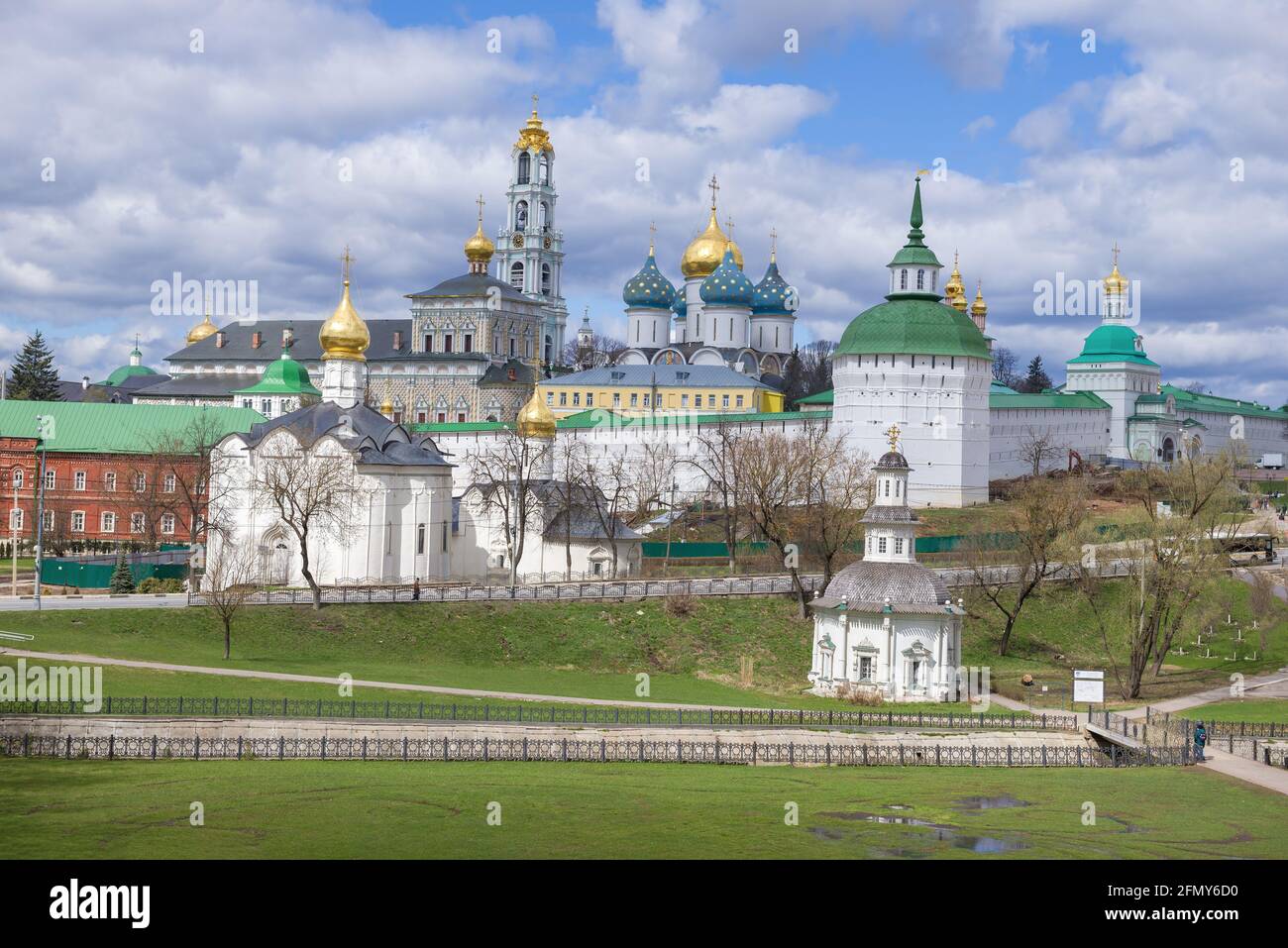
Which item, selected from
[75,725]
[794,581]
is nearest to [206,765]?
[75,725]

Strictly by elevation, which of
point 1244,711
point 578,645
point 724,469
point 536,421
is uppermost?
point 536,421

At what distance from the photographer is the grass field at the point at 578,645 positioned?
43281 mm

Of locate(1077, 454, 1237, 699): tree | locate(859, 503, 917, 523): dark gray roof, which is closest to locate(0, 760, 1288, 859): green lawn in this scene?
locate(859, 503, 917, 523): dark gray roof

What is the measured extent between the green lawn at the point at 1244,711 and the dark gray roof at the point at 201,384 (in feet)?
278

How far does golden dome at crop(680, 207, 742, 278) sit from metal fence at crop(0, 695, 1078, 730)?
7889cm

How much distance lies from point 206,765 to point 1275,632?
41.7 metres

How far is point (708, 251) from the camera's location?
116 m

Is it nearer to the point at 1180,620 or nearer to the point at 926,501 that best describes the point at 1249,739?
the point at 1180,620

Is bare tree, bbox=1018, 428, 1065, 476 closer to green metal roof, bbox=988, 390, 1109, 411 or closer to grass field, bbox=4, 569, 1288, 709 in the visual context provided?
green metal roof, bbox=988, 390, 1109, 411

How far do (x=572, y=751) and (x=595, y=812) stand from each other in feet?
21.2

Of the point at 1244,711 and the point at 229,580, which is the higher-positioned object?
the point at 229,580

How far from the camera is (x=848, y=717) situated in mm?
39406

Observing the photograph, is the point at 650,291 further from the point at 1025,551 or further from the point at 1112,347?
the point at 1025,551

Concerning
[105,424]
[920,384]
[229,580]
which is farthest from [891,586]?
[105,424]
